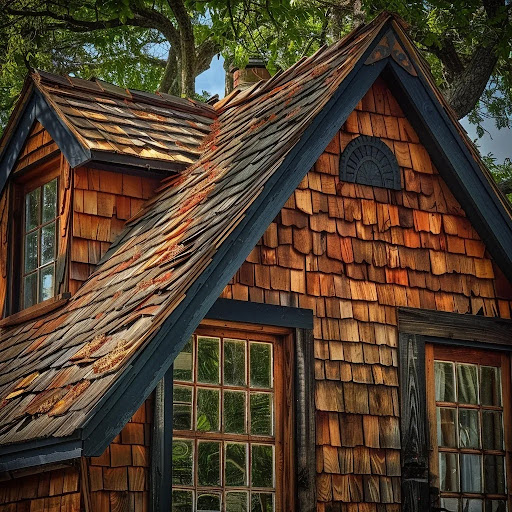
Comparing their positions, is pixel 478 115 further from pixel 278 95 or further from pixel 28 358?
pixel 28 358

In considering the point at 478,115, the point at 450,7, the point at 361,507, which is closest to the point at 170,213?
the point at 361,507

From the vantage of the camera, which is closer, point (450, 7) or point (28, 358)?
point (28, 358)

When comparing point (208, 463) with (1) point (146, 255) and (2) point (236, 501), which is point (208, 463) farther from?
(1) point (146, 255)

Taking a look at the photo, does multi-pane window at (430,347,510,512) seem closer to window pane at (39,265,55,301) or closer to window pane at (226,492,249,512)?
window pane at (226,492,249,512)

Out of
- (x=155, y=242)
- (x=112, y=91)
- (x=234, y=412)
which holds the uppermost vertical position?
(x=112, y=91)

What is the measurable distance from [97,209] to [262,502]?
3166 mm

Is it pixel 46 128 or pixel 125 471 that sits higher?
pixel 46 128

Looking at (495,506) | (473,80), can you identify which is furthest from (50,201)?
(473,80)

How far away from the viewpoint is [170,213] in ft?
30.0

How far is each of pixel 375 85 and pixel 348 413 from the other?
2.84 meters

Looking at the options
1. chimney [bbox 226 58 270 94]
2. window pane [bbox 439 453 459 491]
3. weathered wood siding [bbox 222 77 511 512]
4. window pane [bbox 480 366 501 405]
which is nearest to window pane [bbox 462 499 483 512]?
window pane [bbox 439 453 459 491]

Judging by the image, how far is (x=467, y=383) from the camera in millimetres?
9281

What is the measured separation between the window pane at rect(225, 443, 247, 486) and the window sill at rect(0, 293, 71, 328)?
2124 millimetres

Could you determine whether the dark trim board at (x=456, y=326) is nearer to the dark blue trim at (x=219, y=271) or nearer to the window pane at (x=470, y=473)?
the window pane at (x=470, y=473)
